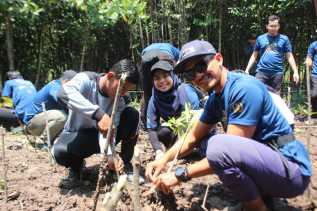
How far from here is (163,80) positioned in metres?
3.83

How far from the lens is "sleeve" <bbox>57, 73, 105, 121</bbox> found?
3.30 metres

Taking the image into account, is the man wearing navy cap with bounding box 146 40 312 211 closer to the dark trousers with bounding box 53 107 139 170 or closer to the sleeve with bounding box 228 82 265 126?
the sleeve with bounding box 228 82 265 126

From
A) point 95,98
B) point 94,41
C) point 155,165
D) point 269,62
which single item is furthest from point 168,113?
point 94,41

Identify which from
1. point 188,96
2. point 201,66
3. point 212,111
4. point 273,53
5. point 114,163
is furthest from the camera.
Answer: point 273,53

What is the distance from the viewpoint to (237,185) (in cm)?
253

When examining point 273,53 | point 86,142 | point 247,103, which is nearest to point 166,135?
point 86,142

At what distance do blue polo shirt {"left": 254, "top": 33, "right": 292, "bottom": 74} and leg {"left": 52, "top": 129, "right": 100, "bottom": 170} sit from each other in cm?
397

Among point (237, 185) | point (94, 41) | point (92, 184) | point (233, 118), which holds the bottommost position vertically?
point (92, 184)

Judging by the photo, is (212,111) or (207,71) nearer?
(207,71)

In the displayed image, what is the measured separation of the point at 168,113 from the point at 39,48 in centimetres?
772

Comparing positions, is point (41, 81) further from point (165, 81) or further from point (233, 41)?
point (165, 81)

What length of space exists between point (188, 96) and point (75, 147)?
1.05 metres

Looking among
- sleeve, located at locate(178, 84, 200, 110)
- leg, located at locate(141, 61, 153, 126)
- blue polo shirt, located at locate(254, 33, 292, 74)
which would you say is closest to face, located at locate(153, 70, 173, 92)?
sleeve, located at locate(178, 84, 200, 110)

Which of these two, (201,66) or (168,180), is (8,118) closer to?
(168,180)
